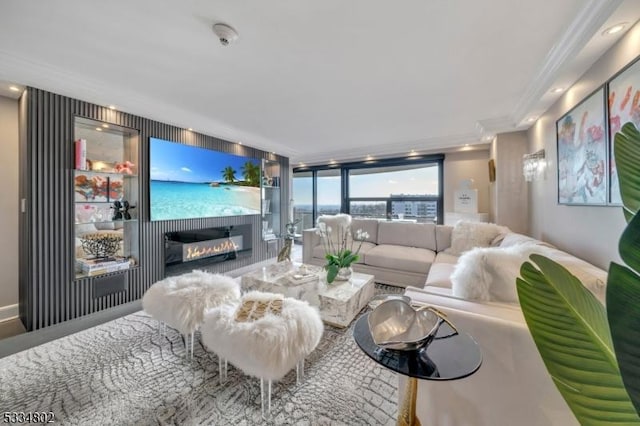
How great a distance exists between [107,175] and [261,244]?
2598 mm

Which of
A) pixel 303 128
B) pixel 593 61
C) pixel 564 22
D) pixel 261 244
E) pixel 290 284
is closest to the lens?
pixel 564 22

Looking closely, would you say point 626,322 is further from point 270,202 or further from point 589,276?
point 270,202

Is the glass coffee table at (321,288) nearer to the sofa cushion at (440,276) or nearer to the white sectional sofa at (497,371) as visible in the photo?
the sofa cushion at (440,276)

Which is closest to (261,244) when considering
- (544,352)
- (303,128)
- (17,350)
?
(303,128)

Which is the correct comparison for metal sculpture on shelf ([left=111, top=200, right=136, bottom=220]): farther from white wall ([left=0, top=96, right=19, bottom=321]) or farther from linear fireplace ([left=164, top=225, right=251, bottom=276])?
white wall ([left=0, top=96, right=19, bottom=321])

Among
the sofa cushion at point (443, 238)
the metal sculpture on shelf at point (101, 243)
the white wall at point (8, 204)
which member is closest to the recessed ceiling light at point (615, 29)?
the sofa cushion at point (443, 238)

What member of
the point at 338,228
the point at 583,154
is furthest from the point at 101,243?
the point at 583,154

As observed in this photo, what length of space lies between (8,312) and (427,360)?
390cm

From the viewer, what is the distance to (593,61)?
1780 millimetres

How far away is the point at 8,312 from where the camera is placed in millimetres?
2355

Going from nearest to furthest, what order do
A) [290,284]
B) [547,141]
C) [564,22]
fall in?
[564,22] < [290,284] < [547,141]

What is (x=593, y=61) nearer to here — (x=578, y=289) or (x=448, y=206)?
(x=578, y=289)

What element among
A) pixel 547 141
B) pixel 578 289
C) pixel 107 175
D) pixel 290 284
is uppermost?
pixel 547 141

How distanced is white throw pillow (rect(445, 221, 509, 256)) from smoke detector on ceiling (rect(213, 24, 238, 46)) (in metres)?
3.42
